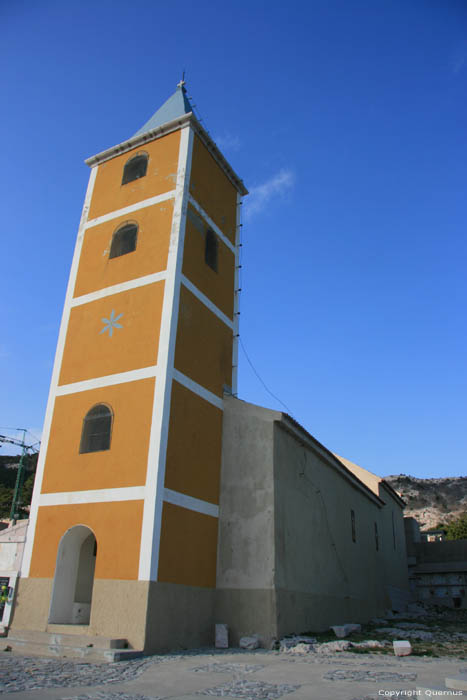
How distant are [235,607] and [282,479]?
3427 mm

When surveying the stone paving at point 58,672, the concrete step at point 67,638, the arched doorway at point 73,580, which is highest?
the arched doorway at point 73,580

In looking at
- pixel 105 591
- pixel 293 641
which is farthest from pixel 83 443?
pixel 293 641

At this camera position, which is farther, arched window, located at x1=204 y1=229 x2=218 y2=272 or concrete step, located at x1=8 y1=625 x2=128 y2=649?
arched window, located at x1=204 y1=229 x2=218 y2=272

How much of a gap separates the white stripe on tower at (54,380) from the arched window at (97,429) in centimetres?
147

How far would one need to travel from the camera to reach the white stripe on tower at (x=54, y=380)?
1355cm

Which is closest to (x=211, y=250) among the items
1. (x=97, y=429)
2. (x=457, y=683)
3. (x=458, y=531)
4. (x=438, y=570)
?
(x=97, y=429)

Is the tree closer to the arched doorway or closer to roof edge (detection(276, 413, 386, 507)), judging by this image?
roof edge (detection(276, 413, 386, 507))

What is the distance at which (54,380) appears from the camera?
15531 millimetres

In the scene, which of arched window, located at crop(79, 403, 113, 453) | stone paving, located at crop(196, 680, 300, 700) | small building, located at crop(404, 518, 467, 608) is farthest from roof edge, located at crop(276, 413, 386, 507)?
small building, located at crop(404, 518, 467, 608)

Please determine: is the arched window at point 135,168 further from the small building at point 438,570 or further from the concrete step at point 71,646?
the small building at point 438,570

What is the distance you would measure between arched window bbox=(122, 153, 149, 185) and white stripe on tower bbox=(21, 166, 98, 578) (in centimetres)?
153

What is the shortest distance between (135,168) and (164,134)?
153 centimetres

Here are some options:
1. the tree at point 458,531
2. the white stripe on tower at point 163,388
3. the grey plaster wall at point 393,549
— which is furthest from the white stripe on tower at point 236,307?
the tree at point 458,531

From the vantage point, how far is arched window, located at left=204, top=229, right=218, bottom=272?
17250 mm
